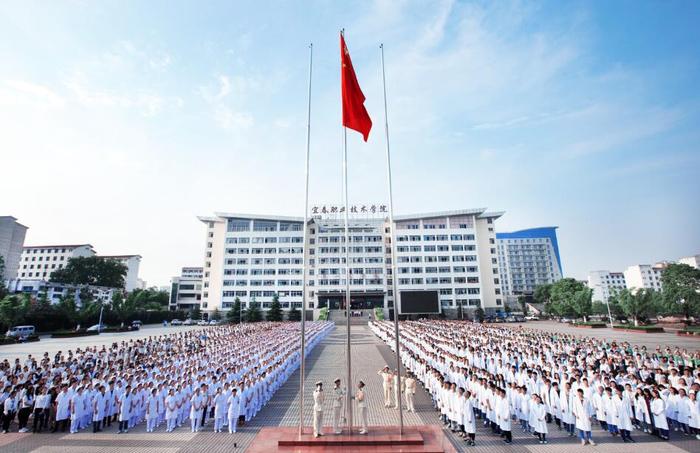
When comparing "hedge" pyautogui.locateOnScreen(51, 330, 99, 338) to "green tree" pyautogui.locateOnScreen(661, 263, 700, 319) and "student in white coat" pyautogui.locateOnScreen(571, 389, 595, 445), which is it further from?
"green tree" pyautogui.locateOnScreen(661, 263, 700, 319)

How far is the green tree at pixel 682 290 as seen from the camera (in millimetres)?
34375

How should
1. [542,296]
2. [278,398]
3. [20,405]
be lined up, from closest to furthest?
[20,405]
[278,398]
[542,296]

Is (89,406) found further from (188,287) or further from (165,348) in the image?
(188,287)

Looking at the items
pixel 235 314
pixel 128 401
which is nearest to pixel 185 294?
pixel 235 314

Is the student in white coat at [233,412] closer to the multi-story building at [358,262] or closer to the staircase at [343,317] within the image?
the staircase at [343,317]

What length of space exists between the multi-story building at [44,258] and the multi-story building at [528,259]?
109 metres

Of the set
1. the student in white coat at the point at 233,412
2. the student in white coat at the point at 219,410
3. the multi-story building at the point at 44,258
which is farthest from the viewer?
the multi-story building at the point at 44,258

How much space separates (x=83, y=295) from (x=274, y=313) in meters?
31.9

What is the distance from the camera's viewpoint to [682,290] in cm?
3494

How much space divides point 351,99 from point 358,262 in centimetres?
4939

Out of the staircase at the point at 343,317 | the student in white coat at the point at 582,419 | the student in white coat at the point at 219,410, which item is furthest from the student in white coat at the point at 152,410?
the staircase at the point at 343,317

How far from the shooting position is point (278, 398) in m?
12.8

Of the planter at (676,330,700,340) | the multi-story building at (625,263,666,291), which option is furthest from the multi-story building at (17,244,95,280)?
the multi-story building at (625,263,666,291)

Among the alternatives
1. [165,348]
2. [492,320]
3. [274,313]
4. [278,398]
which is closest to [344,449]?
[278,398]
